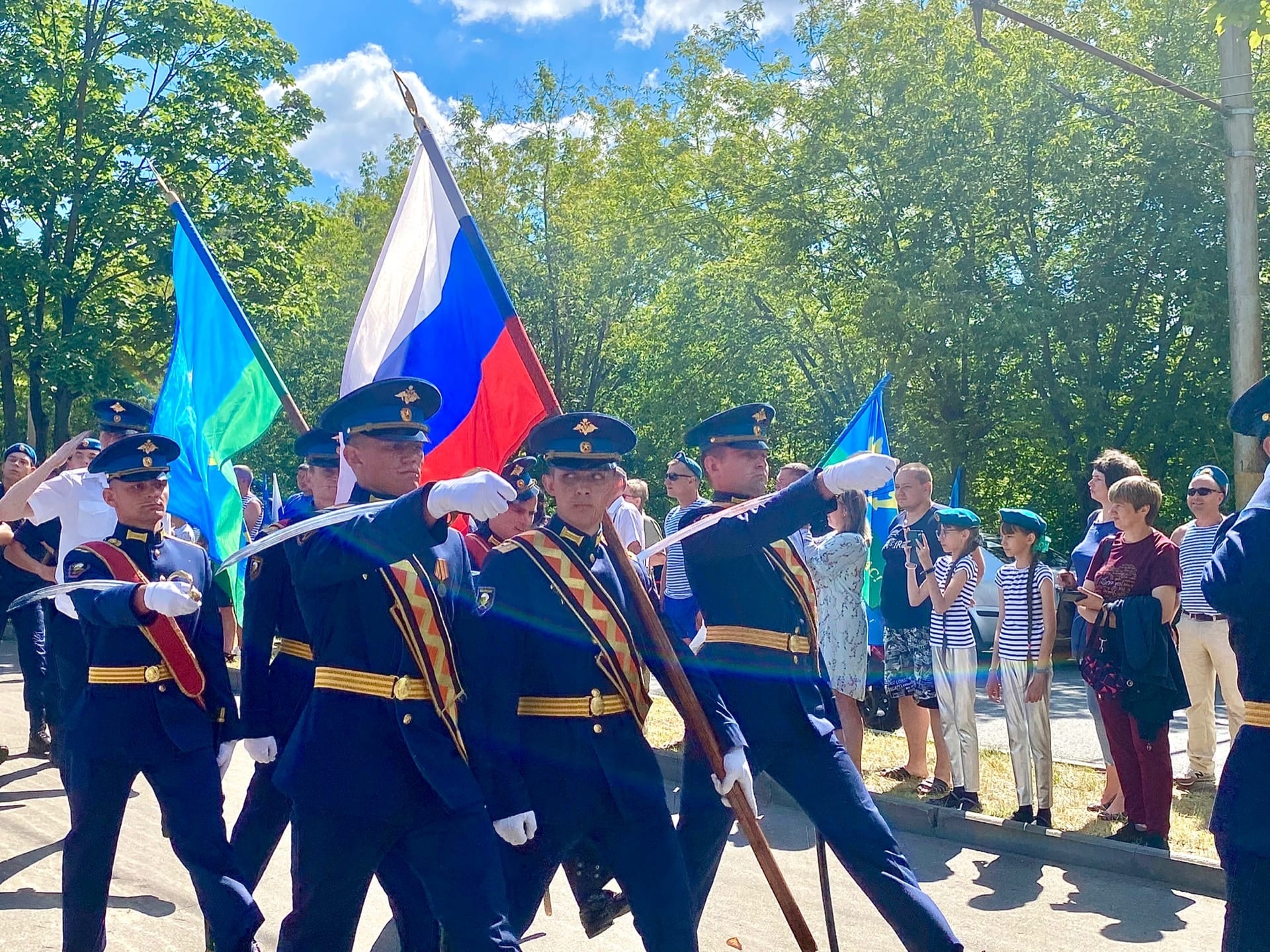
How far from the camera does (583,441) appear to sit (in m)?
4.10

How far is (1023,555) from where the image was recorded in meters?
6.95

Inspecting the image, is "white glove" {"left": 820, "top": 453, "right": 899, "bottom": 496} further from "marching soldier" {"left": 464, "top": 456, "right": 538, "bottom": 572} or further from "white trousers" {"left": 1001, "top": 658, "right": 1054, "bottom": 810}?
"white trousers" {"left": 1001, "top": 658, "right": 1054, "bottom": 810}

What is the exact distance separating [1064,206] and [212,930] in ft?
54.7

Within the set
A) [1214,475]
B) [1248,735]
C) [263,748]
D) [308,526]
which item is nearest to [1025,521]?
[1214,475]

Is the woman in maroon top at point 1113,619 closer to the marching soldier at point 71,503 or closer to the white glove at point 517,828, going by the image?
the white glove at point 517,828

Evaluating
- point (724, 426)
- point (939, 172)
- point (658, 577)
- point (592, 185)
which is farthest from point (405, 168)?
point (724, 426)

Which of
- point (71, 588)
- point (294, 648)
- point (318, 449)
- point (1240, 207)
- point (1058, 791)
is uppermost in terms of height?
point (1240, 207)

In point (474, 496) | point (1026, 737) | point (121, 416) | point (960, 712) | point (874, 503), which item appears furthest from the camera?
point (874, 503)

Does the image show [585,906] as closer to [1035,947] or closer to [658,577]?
[1035,947]

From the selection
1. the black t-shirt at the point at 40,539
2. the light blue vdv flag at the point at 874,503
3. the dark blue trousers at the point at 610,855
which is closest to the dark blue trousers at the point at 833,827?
the dark blue trousers at the point at 610,855

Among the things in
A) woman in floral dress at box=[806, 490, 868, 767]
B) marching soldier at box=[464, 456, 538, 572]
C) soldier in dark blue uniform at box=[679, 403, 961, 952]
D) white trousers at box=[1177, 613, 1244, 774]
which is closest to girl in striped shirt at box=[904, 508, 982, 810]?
woman in floral dress at box=[806, 490, 868, 767]

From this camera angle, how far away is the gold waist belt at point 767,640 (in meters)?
4.63

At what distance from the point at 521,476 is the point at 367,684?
287 cm

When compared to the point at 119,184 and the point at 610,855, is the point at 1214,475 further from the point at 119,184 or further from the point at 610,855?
the point at 119,184
